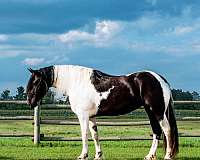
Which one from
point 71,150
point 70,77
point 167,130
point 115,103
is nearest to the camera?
point 167,130

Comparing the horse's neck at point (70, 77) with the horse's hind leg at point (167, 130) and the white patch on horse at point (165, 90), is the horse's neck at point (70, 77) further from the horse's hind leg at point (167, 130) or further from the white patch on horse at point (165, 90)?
the horse's hind leg at point (167, 130)

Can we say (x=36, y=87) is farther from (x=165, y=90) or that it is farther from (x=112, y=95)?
(x=165, y=90)

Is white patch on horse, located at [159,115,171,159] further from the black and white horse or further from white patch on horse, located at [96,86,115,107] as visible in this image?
white patch on horse, located at [96,86,115,107]

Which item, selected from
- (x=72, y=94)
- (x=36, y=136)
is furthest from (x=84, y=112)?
(x=36, y=136)

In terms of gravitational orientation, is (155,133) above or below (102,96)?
below

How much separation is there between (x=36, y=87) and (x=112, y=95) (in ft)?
4.79

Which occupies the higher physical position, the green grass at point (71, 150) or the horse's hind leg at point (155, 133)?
the horse's hind leg at point (155, 133)

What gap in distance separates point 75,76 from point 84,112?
2.35ft

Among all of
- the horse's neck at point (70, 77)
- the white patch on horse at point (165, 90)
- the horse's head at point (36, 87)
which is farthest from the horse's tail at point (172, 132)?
the horse's head at point (36, 87)

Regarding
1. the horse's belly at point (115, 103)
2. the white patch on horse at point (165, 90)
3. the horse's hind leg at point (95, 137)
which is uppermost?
the white patch on horse at point (165, 90)

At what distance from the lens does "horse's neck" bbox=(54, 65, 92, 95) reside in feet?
29.1

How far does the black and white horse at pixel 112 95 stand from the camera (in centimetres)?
872

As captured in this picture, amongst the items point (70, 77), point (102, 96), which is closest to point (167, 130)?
point (102, 96)

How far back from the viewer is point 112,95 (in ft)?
28.9
